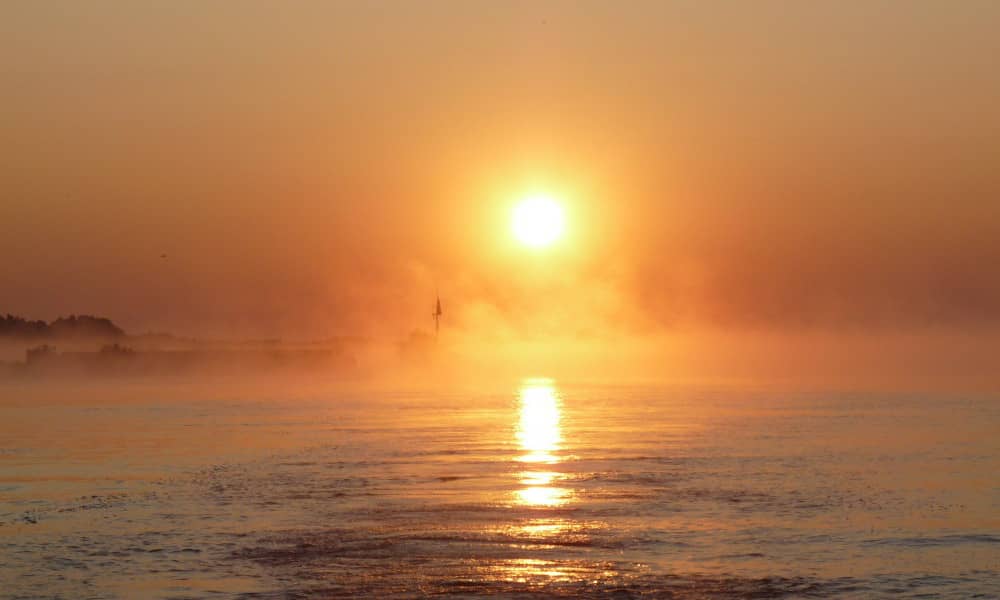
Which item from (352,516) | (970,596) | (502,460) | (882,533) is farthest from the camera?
(502,460)

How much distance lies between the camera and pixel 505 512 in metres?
33.9

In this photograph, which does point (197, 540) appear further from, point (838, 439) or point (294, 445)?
point (838, 439)

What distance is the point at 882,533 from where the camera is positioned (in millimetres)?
31031

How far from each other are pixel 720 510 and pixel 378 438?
101 feet

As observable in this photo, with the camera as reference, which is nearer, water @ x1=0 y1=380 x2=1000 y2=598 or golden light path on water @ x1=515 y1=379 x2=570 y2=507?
water @ x1=0 y1=380 x2=1000 y2=598

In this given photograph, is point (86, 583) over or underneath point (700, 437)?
underneath

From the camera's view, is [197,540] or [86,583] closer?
[86,583]

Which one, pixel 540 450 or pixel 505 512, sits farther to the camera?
pixel 540 450

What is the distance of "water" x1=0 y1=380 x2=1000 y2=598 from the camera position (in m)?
25.3

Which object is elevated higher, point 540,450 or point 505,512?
point 540,450

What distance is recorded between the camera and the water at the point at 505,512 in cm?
2530

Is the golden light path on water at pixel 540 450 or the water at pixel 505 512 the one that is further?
the golden light path on water at pixel 540 450

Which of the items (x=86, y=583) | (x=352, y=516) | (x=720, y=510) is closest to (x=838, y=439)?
(x=720, y=510)

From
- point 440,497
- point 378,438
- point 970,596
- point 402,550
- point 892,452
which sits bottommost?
point 970,596
